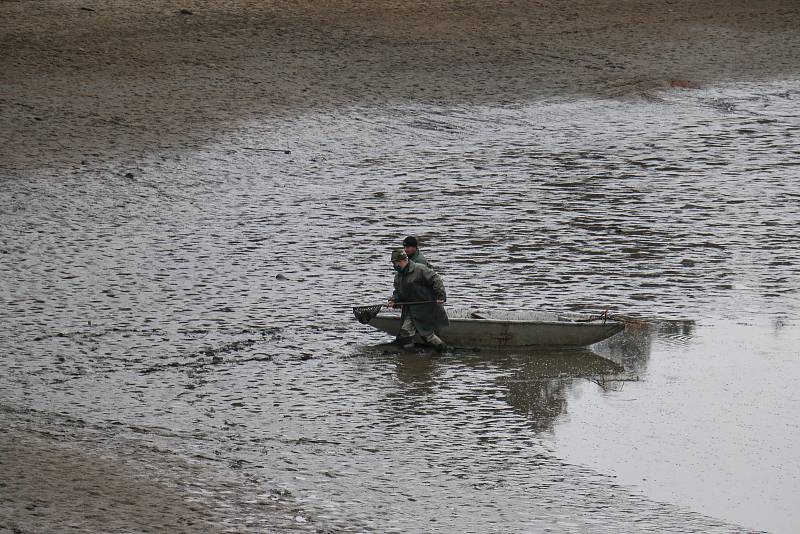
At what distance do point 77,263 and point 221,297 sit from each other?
7.18 ft

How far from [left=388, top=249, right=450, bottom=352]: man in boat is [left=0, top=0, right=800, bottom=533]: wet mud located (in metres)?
0.26

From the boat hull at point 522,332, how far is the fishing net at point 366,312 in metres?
0.08

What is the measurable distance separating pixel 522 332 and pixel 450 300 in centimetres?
176

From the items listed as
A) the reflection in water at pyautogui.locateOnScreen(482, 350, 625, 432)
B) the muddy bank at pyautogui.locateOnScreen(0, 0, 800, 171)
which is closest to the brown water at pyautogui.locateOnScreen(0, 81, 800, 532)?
the reflection in water at pyautogui.locateOnScreen(482, 350, 625, 432)

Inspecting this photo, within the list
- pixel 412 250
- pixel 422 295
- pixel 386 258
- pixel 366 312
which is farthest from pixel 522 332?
pixel 386 258

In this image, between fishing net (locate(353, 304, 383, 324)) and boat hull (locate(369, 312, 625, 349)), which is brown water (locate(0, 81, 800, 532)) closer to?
boat hull (locate(369, 312, 625, 349))

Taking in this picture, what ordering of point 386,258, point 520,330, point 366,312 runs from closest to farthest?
1. point 520,330
2. point 366,312
3. point 386,258

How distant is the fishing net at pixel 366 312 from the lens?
13.1m

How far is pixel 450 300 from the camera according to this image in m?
14.6

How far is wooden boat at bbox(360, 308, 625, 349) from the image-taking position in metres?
12.9

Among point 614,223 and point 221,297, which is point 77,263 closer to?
point 221,297

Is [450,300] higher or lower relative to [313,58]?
lower

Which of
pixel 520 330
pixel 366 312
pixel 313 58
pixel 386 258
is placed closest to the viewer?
pixel 520 330

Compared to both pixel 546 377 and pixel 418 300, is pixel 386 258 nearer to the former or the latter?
pixel 418 300
